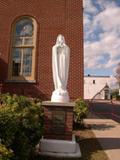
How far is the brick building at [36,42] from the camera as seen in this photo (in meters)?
15.2

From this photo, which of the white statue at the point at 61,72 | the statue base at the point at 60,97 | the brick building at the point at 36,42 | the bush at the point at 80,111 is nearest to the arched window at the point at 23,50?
the brick building at the point at 36,42

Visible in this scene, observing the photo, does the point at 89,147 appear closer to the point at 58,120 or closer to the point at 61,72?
the point at 58,120

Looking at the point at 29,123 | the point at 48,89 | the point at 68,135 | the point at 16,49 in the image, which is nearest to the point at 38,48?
the point at 16,49

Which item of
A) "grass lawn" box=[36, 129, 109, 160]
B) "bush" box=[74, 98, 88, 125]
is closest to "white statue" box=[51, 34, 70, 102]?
"grass lawn" box=[36, 129, 109, 160]

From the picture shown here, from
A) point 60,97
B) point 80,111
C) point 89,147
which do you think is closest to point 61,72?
point 60,97

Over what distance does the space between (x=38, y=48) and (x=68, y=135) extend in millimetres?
8151

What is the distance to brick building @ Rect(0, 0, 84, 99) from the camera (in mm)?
15164

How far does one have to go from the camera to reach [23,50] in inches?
621

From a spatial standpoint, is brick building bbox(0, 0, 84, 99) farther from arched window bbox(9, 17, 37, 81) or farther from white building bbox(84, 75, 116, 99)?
white building bbox(84, 75, 116, 99)

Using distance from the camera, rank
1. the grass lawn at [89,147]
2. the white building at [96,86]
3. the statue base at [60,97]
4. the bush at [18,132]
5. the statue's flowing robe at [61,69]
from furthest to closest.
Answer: the white building at [96,86], the statue's flowing robe at [61,69], the statue base at [60,97], the grass lawn at [89,147], the bush at [18,132]

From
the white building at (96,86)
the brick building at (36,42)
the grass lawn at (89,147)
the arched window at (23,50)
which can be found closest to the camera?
the grass lawn at (89,147)

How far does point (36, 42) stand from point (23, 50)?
85 cm

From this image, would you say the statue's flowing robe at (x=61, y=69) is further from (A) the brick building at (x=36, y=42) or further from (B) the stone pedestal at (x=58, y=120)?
(A) the brick building at (x=36, y=42)

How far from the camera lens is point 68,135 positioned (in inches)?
317
